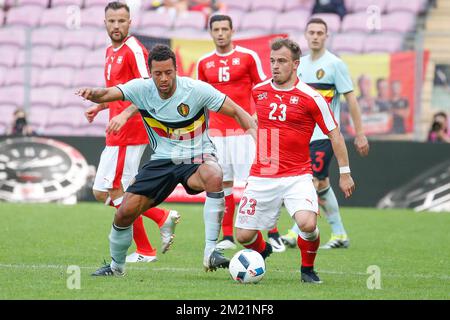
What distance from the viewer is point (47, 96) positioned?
1934 cm

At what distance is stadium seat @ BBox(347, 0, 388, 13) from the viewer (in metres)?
20.3

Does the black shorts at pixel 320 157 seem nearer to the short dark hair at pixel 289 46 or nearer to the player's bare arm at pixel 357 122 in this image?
the player's bare arm at pixel 357 122

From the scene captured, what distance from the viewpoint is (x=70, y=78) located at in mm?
19719

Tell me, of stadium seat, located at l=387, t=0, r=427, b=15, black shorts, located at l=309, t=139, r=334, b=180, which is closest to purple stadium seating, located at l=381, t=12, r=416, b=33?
stadium seat, located at l=387, t=0, r=427, b=15

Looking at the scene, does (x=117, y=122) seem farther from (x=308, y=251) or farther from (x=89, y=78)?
(x=89, y=78)

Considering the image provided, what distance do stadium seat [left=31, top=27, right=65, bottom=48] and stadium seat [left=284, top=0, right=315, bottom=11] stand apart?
459cm

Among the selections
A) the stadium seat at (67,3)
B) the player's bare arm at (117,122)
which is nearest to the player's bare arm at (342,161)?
the player's bare arm at (117,122)

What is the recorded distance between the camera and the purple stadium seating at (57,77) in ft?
64.3

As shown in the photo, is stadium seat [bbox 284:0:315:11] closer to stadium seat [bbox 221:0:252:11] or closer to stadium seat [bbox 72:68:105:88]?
stadium seat [bbox 221:0:252:11]

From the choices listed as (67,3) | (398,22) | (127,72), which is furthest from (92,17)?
(127,72)

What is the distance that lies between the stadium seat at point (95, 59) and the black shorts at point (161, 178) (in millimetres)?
11320
